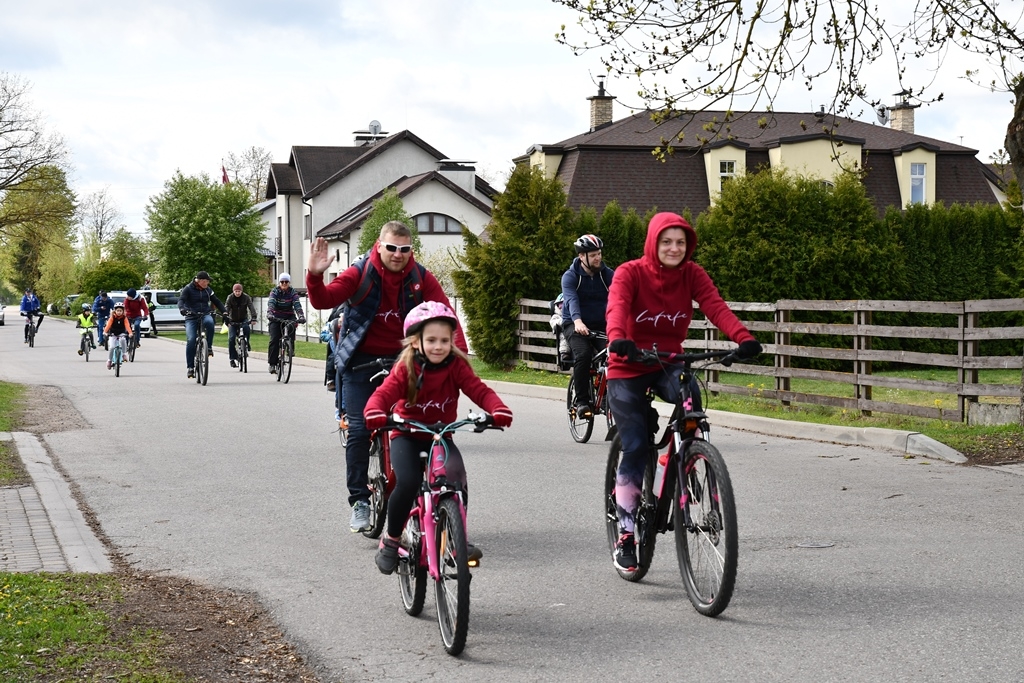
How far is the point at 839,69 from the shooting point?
1232 centimetres

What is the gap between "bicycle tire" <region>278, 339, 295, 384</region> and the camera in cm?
2152

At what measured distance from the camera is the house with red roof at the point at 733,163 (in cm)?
4431

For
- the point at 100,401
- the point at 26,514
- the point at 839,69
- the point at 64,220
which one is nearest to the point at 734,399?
the point at 839,69

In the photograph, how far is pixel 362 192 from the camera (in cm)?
7219

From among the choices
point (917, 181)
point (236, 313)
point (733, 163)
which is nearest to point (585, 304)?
point (236, 313)

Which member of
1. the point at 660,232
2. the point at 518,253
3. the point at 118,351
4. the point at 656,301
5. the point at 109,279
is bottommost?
the point at 118,351

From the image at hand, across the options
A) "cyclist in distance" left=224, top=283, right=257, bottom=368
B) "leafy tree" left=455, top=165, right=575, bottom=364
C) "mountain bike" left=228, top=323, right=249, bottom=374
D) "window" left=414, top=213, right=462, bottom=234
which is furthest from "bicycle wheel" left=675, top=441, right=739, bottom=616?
"window" left=414, top=213, right=462, bottom=234

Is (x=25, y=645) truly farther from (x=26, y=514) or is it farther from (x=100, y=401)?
(x=100, y=401)

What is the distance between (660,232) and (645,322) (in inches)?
18.9

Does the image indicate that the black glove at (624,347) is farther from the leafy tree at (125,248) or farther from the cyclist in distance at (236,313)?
the leafy tree at (125,248)

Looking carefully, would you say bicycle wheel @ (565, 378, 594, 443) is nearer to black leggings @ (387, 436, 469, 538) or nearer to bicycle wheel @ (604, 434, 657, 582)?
bicycle wheel @ (604, 434, 657, 582)

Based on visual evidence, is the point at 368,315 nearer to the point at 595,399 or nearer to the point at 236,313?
the point at 595,399

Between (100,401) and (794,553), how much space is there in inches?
531

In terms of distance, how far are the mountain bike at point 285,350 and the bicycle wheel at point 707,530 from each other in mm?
16024
